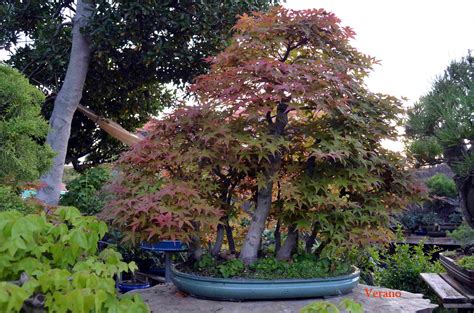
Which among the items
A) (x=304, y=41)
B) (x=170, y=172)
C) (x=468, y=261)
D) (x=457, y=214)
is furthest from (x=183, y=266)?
(x=457, y=214)

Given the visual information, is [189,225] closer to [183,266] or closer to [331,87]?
[183,266]

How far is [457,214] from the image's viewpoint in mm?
7355

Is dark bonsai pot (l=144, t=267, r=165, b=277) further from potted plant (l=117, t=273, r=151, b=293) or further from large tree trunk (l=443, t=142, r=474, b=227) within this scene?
large tree trunk (l=443, t=142, r=474, b=227)

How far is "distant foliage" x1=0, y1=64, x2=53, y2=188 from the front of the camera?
2.16 meters

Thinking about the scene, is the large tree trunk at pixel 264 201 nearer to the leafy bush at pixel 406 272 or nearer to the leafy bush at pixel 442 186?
the leafy bush at pixel 406 272

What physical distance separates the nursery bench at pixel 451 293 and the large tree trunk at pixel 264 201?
1.07 meters

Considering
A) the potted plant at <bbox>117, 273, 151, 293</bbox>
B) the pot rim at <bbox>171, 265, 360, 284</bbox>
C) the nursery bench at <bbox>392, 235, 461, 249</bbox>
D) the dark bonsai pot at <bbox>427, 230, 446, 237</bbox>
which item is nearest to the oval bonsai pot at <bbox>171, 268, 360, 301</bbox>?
the pot rim at <bbox>171, 265, 360, 284</bbox>

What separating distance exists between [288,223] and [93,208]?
251cm

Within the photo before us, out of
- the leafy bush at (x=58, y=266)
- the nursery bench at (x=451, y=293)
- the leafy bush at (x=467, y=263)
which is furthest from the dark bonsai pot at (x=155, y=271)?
the leafy bush at (x=58, y=266)

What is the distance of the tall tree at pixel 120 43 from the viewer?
13.0 feet

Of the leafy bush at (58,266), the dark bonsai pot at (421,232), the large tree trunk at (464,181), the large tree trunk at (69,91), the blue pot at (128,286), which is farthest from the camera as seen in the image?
the dark bonsai pot at (421,232)

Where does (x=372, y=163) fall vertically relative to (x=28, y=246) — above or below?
above

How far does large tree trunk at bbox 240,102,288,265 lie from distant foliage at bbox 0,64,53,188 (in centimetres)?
113

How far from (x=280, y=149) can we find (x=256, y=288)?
0.70 metres
